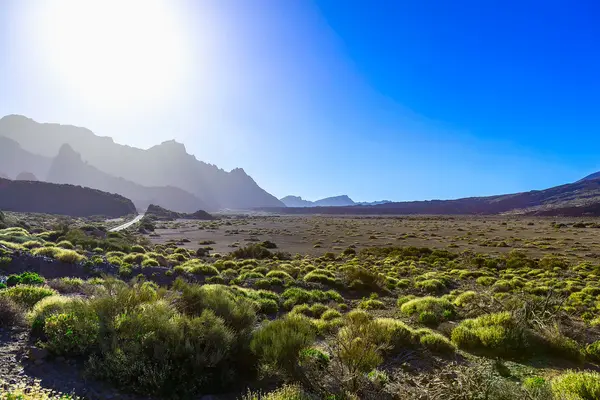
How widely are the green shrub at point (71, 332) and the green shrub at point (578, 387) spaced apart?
8472 mm

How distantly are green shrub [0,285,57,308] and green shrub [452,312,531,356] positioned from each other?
1165cm

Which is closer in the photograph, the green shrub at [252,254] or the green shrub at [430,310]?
the green shrub at [430,310]

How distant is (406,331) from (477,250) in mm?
30615

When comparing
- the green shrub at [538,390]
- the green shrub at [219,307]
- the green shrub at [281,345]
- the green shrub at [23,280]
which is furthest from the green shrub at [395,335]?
the green shrub at [23,280]

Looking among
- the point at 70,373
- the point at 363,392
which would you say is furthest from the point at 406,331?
the point at 70,373

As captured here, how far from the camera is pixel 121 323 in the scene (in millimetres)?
6332

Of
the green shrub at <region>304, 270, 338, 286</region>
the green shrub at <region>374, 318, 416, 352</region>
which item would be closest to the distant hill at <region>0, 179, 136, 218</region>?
the green shrub at <region>304, 270, 338, 286</region>

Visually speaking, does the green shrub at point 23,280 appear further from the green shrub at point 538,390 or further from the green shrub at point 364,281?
the green shrub at point 538,390

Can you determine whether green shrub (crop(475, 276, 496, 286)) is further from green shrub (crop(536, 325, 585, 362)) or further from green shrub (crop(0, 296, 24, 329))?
green shrub (crop(0, 296, 24, 329))

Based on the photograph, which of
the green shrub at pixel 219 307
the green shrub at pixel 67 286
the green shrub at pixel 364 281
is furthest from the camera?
the green shrub at pixel 364 281

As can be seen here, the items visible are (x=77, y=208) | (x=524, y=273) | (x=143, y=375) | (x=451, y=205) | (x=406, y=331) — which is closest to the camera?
(x=143, y=375)

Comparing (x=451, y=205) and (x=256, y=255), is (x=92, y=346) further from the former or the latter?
(x=451, y=205)

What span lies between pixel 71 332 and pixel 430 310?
10.8 m

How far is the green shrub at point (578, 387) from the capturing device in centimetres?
515
